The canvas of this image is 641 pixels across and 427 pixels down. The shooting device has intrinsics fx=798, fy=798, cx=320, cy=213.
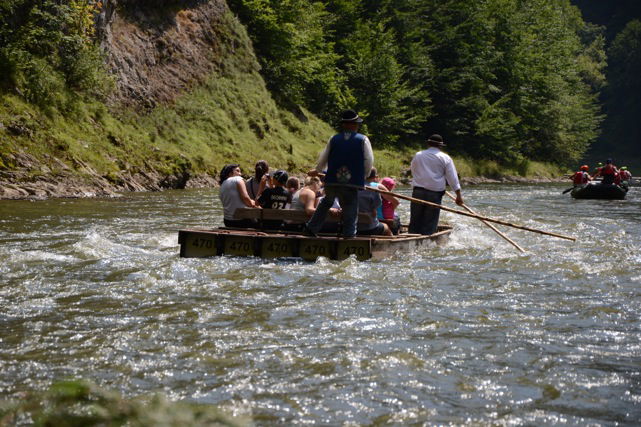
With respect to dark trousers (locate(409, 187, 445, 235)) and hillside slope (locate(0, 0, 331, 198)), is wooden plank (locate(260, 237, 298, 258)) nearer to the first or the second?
dark trousers (locate(409, 187, 445, 235))

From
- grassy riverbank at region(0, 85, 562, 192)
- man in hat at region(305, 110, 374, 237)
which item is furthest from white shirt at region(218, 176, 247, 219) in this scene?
grassy riverbank at region(0, 85, 562, 192)

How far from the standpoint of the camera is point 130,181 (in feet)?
85.3

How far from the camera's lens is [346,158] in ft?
39.7

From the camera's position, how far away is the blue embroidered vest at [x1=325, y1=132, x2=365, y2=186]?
1210 centimetres

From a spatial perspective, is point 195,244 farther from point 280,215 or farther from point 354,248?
point 354,248

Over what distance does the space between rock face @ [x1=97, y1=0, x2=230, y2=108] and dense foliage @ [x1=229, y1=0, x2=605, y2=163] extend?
413 cm

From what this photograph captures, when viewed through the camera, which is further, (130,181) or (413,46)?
(413,46)

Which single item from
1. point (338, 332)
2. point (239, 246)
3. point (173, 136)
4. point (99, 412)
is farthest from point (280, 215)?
point (173, 136)

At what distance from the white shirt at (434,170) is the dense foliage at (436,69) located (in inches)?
1147

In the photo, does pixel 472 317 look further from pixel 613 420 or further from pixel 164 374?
pixel 164 374

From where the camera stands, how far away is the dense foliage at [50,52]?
25344 millimetres

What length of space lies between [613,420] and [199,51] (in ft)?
112

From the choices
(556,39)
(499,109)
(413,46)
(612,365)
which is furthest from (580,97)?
(612,365)

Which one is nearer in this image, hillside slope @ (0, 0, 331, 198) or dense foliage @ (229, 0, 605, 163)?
hillside slope @ (0, 0, 331, 198)
